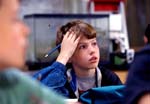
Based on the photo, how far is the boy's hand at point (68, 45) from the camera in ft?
4.91

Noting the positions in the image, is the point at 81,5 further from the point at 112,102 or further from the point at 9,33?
the point at 9,33

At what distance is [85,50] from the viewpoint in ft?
5.53

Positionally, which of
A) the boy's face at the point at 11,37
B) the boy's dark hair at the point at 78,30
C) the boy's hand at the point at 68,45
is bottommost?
the boy's hand at the point at 68,45

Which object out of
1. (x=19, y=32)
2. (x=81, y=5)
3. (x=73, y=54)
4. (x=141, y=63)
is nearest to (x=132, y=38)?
(x=81, y=5)

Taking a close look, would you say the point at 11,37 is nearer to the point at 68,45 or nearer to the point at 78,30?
the point at 68,45

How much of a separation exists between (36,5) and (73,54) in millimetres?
2134

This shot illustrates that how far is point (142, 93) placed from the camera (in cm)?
78

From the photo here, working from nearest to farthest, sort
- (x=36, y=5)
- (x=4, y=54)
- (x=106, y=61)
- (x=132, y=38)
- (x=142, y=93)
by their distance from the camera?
(x=4, y=54) → (x=142, y=93) → (x=106, y=61) → (x=36, y=5) → (x=132, y=38)

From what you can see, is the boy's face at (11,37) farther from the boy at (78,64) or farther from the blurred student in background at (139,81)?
the boy at (78,64)

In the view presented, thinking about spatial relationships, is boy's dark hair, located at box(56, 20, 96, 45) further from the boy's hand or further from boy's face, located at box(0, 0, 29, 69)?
boy's face, located at box(0, 0, 29, 69)

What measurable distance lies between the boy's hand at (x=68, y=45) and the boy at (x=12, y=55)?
33.8 inches

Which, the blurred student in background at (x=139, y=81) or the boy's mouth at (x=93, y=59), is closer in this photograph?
the blurred student in background at (x=139, y=81)

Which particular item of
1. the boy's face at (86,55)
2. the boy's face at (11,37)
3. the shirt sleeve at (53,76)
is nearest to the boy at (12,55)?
the boy's face at (11,37)

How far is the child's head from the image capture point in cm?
166
